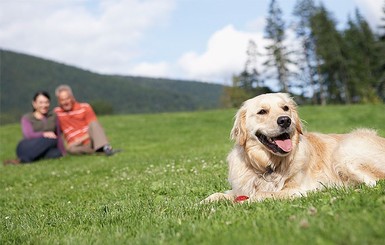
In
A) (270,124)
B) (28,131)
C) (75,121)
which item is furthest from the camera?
(75,121)

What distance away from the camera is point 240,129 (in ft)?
23.4

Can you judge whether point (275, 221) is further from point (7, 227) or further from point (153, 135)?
point (153, 135)

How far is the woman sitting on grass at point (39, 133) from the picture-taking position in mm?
18156

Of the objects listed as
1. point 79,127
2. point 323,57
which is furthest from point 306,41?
point 79,127

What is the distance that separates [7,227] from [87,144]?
1339 cm

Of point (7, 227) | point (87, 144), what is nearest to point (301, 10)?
point (87, 144)

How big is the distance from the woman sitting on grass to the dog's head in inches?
511

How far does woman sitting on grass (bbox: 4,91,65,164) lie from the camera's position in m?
18.2

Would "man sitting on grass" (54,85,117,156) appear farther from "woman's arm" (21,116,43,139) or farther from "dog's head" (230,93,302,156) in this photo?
"dog's head" (230,93,302,156)

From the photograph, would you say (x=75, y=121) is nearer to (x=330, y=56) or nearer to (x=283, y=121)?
(x=283, y=121)

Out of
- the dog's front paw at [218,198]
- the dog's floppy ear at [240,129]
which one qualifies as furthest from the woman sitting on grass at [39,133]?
the dog's front paw at [218,198]

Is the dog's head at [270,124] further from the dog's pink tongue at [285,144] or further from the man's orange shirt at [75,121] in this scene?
the man's orange shirt at [75,121]

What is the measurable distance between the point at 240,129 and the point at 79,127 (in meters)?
13.4

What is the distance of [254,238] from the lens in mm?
3645
